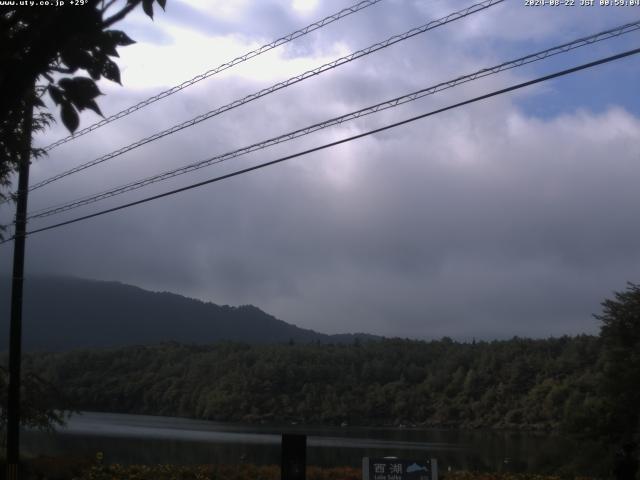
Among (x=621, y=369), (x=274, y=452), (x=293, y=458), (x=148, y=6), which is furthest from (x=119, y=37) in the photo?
(x=274, y=452)

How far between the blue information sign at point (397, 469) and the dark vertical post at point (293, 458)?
109 cm

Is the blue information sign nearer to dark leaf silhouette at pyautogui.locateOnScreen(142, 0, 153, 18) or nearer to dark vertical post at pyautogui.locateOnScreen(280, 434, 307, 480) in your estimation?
dark vertical post at pyautogui.locateOnScreen(280, 434, 307, 480)

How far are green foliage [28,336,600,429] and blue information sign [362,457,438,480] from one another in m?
51.7

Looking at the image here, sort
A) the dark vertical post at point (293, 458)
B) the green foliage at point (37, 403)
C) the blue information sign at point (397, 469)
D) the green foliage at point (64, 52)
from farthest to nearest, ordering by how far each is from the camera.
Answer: the green foliage at point (37, 403), the dark vertical post at point (293, 458), the blue information sign at point (397, 469), the green foliage at point (64, 52)

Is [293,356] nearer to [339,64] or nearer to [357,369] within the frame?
[357,369]

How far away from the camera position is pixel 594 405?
1230 inches

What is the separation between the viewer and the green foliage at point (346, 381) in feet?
246

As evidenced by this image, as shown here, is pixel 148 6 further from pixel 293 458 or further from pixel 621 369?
pixel 621 369

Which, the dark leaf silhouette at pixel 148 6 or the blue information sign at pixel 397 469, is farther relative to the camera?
the blue information sign at pixel 397 469

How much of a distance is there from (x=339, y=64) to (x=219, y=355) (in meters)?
100.0

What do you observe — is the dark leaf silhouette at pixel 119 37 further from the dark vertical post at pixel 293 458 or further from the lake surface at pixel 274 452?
the lake surface at pixel 274 452

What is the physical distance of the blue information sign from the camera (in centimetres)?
1447

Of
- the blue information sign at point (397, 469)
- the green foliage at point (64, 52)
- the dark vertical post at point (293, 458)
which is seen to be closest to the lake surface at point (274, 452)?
the dark vertical post at point (293, 458)

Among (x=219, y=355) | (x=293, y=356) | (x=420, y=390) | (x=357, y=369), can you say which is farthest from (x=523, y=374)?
(x=219, y=355)
